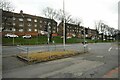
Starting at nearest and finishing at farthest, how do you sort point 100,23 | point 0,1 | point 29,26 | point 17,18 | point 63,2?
1. point 63,2
2. point 0,1
3. point 17,18
4. point 29,26
5. point 100,23

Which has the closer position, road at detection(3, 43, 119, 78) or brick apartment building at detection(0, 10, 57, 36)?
road at detection(3, 43, 119, 78)

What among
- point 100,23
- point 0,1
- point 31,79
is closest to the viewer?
point 31,79

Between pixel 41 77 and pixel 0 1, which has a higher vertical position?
pixel 0 1

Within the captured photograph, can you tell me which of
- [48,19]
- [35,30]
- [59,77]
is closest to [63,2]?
[59,77]

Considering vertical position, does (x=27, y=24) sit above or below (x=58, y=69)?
above

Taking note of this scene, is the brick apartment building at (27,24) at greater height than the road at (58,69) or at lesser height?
greater

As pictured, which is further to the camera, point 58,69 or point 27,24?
point 27,24

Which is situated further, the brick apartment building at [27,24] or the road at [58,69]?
the brick apartment building at [27,24]

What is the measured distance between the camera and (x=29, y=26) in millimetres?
82188

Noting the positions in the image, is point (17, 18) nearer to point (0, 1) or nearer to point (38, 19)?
point (38, 19)

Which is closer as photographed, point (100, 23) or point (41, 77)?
point (41, 77)

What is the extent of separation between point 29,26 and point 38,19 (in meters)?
6.44

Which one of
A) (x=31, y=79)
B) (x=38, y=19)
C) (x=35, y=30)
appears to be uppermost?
(x=38, y=19)

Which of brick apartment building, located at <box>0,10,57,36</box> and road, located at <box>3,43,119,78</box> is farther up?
brick apartment building, located at <box>0,10,57,36</box>
